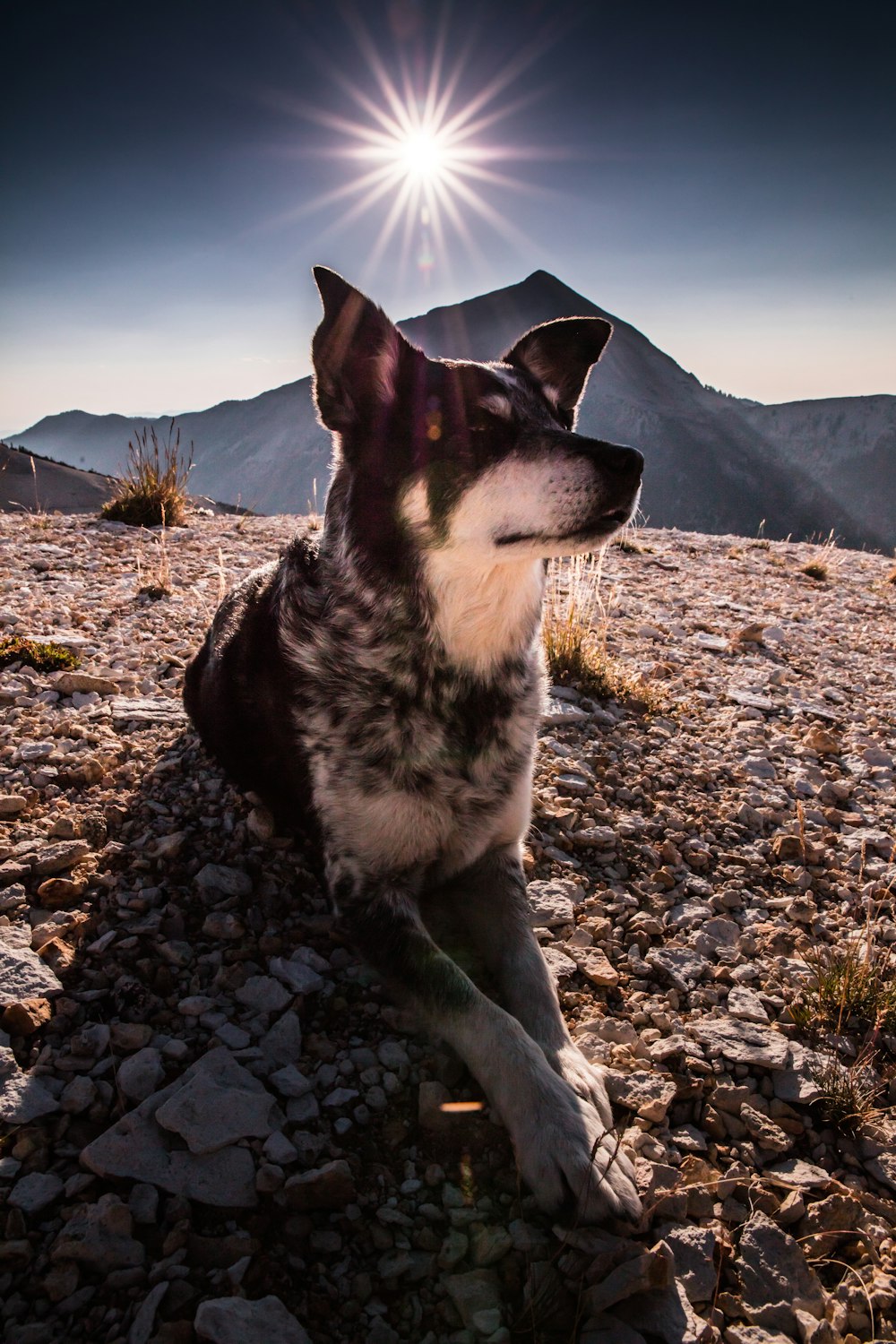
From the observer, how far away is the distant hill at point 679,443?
5966 centimetres

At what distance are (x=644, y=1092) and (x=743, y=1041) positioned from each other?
50 cm

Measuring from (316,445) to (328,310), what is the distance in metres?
65.4

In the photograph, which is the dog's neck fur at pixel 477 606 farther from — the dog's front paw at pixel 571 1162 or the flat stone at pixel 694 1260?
the flat stone at pixel 694 1260

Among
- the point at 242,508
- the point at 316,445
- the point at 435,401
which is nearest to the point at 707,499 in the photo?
the point at 316,445

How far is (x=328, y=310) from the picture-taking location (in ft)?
9.61

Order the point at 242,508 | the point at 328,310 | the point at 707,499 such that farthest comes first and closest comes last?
the point at 707,499 < the point at 242,508 < the point at 328,310

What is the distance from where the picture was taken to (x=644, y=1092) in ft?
7.66

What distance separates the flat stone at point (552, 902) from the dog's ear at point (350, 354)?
239 centimetres

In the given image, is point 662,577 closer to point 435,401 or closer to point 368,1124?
point 435,401

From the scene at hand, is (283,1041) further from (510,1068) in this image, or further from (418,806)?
(418,806)

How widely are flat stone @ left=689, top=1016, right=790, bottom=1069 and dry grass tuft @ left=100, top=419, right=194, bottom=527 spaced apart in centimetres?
976

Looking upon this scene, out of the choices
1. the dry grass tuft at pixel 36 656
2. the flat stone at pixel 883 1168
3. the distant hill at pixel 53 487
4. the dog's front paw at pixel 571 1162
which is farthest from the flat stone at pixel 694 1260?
the distant hill at pixel 53 487

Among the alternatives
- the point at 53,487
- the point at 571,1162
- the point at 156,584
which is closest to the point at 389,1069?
the point at 571,1162

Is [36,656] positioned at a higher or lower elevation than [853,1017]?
higher
